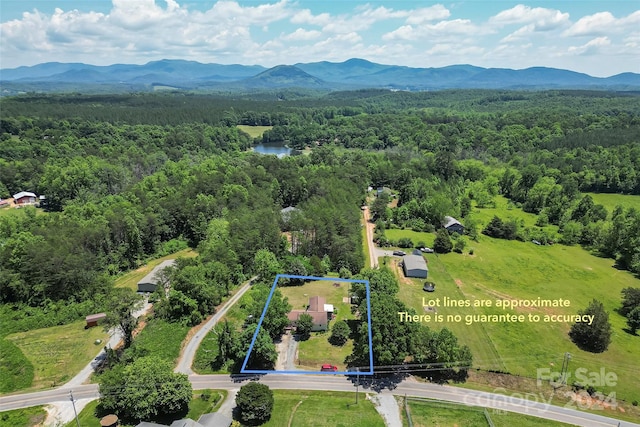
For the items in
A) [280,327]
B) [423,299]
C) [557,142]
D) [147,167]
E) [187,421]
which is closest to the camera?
[187,421]

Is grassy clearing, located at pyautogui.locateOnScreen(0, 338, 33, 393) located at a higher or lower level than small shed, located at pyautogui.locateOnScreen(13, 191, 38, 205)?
lower

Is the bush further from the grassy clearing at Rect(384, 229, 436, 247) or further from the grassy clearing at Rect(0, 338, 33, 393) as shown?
the grassy clearing at Rect(384, 229, 436, 247)

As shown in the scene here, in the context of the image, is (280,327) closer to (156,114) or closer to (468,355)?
(468,355)

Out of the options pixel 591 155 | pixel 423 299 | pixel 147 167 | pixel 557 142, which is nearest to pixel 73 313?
pixel 423 299

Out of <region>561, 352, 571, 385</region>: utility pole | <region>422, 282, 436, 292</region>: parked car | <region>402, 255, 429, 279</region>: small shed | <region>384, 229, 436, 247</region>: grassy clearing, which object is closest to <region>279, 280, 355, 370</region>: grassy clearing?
<region>402, 255, 429, 279</region>: small shed

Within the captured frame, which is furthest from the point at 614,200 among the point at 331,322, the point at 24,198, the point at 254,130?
the point at 254,130
